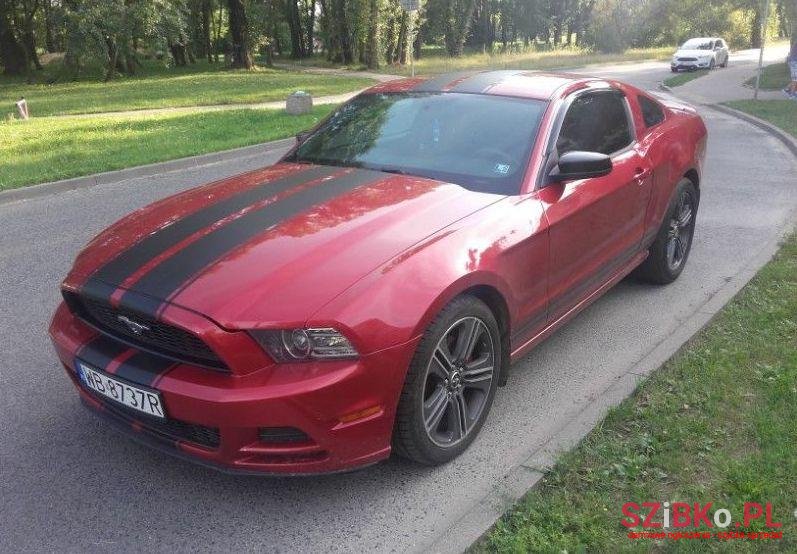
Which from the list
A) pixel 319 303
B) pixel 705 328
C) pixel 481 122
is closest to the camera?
pixel 319 303

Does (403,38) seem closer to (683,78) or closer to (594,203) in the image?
(683,78)

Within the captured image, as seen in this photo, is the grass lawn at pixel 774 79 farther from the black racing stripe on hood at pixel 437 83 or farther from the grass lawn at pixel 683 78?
the black racing stripe on hood at pixel 437 83

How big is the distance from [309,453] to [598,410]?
159 centimetres

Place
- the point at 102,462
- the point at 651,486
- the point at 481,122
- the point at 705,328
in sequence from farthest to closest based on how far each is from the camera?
1. the point at 705,328
2. the point at 481,122
3. the point at 102,462
4. the point at 651,486

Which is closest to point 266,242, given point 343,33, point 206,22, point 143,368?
point 143,368

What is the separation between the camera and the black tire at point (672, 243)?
5.08 metres

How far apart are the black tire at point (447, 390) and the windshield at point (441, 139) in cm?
80

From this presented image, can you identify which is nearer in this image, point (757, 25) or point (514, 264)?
point (514, 264)

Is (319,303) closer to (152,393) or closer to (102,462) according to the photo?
(152,393)

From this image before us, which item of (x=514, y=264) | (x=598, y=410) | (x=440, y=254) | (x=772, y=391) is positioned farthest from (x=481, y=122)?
(x=772, y=391)

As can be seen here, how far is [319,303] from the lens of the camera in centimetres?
263

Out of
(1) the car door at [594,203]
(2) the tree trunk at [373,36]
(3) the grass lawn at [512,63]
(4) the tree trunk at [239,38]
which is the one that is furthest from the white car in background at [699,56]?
(1) the car door at [594,203]

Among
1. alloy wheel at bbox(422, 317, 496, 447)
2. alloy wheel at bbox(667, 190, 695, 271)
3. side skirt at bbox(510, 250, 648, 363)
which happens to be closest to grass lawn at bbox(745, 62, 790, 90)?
alloy wheel at bbox(667, 190, 695, 271)

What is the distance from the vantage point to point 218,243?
9.94 feet
